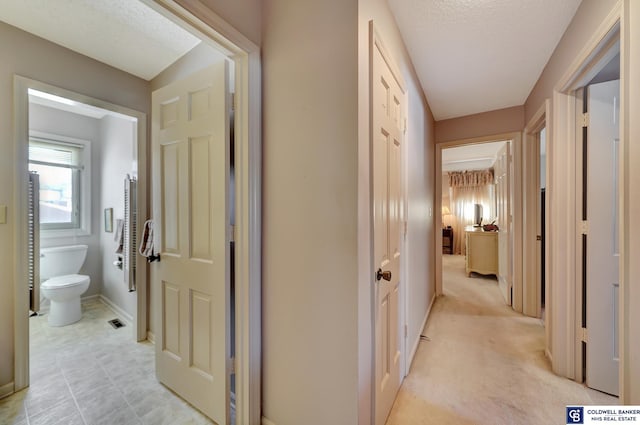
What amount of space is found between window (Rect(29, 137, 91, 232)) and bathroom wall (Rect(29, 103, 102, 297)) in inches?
3.0

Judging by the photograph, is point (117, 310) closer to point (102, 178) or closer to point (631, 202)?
point (102, 178)

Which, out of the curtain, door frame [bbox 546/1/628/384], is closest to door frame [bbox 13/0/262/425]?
door frame [bbox 546/1/628/384]

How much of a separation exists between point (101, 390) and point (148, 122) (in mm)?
2153

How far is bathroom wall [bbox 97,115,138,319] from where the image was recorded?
280 cm

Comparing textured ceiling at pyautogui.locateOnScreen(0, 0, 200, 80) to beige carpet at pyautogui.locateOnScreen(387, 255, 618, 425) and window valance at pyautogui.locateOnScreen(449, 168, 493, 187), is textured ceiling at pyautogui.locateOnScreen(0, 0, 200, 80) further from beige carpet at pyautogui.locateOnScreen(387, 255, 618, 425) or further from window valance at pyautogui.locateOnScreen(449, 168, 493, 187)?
window valance at pyautogui.locateOnScreen(449, 168, 493, 187)

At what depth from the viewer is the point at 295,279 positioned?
123 centimetres

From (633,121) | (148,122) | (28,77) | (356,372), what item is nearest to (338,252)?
(356,372)

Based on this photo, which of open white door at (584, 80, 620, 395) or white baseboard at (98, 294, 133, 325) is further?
white baseboard at (98, 294, 133, 325)

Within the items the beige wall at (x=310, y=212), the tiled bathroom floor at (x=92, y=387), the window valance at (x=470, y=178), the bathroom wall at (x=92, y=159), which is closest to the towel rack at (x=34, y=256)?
the tiled bathroom floor at (x=92, y=387)

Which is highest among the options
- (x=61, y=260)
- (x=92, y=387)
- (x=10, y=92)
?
(x=10, y=92)

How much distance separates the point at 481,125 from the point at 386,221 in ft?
8.79

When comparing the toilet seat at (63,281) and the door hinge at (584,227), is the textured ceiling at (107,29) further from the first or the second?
the door hinge at (584,227)

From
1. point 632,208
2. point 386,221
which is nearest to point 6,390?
point 386,221

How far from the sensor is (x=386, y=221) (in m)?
1.42
